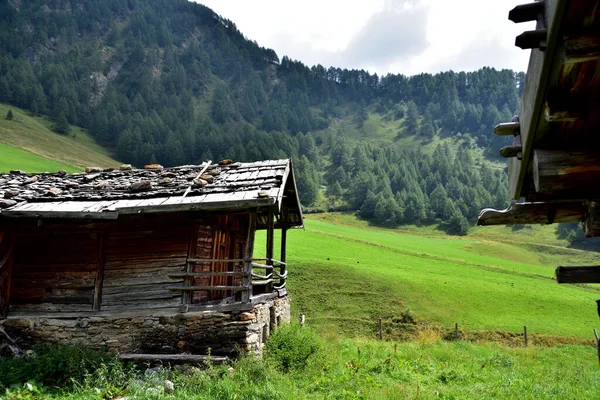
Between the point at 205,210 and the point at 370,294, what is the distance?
943 inches

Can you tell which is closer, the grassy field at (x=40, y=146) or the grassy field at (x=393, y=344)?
the grassy field at (x=393, y=344)

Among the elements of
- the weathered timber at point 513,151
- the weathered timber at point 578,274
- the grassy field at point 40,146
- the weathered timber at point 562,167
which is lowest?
the weathered timber at point 578,274

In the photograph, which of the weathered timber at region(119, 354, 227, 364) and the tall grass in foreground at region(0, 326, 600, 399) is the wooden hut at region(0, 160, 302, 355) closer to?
the weathered timber at region(119, 354, 227, 364)

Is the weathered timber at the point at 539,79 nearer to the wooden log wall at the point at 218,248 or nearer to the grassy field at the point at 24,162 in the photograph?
the wooden log wall at the point at 218,248

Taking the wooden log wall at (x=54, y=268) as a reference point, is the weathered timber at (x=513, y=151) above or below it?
above

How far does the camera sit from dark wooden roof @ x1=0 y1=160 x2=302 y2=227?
12195 millimetres

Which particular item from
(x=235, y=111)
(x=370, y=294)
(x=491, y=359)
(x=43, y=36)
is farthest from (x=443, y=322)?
(x=43, y=36)

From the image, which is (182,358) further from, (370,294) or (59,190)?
(370,294)

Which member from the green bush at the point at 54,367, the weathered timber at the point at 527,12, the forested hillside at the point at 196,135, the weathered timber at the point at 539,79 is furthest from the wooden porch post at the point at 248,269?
the forested hillside at the point at 196,135

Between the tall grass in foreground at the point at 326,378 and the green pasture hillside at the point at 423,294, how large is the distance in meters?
12.1

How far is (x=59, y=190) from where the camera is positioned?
47.5ft

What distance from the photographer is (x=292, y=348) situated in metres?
13.5

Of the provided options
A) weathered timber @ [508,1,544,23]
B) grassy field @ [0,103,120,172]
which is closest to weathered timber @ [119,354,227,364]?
weathered timber @ [508,1,544,23]

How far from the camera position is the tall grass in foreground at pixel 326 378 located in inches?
384
